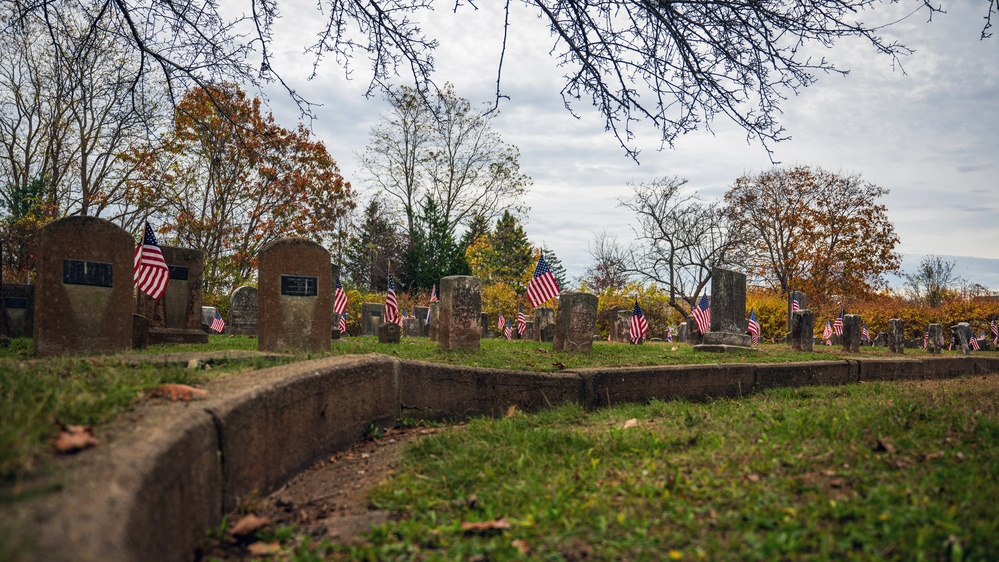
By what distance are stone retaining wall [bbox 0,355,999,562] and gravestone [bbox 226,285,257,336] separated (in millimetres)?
12880

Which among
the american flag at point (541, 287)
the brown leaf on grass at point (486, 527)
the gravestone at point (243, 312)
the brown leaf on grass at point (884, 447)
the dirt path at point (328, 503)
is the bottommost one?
the dirt path at point (328, 503)

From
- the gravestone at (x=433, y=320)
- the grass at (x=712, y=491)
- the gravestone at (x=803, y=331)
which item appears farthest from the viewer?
the gravestone at (x=433, y=320)

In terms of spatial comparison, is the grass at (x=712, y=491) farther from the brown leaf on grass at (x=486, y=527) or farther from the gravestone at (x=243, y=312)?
the gravestone at (x=243, y=312)

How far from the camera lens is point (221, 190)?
76.7ft

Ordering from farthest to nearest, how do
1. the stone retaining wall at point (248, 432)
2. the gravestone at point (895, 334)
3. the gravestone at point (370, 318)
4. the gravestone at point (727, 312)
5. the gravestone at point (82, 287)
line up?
the gravestone at point (370, 318) < the gravestone at point (895, 334) < the gravestone at point (727, 312) < the gravestone at point (82, 287) < the stone retaining wall at point (248, 432)

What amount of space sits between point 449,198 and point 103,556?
3253 centimetres

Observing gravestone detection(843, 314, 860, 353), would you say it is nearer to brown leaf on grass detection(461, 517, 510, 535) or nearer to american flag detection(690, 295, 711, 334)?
american flag detection(690, 295, 711, 334)

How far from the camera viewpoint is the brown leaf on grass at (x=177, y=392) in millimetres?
3438

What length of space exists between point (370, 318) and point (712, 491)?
20.7 m

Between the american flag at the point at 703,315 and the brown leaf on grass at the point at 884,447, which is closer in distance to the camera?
the brown leaf on grass at the point at 884,447

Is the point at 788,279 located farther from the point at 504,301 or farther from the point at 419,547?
the point at 419,547

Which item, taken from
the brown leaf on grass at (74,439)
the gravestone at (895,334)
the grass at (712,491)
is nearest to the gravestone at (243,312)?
the grass at (712,491)

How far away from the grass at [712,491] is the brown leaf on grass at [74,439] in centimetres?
99

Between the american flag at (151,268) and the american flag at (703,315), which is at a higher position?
the american flag at (151,268)
